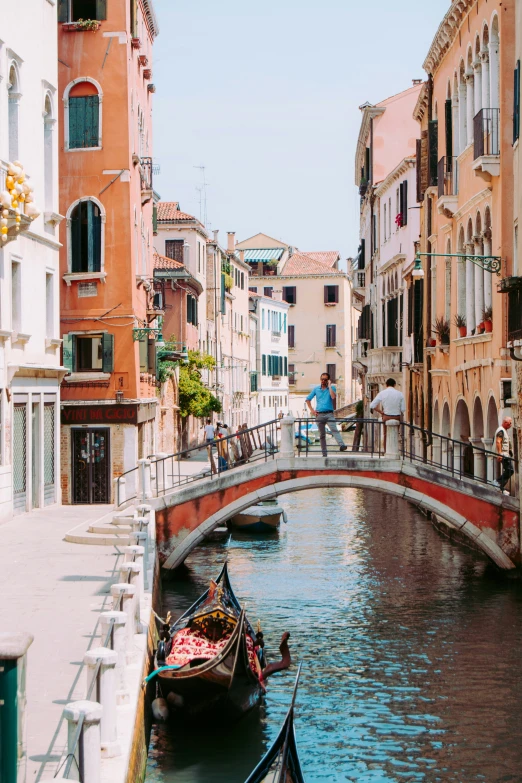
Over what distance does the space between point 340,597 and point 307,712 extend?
19.5 feet

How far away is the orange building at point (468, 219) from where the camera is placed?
19.1 meters

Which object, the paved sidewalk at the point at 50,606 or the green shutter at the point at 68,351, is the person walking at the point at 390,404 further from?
the green shutter at the point at 68,351

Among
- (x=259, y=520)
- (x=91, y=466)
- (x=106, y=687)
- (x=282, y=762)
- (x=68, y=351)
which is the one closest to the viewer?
(x=106, y=687)

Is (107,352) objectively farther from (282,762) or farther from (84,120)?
(282,762)

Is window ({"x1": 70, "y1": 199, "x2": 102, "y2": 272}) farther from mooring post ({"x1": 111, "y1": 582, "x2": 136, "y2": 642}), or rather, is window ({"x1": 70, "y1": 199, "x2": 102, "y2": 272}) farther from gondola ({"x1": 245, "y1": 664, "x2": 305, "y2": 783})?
gondola ({"x1": 245, "y1": 664, "x2": 305, "y2": 783})

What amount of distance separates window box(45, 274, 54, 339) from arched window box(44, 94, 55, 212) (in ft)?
4.39

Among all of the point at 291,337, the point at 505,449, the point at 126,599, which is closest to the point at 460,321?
the point at 505,449

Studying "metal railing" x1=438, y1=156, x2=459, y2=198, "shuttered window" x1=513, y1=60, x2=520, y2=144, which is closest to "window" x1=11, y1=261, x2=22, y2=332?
"shuttered window" x1=513, y1=60, x2=520, y2=144

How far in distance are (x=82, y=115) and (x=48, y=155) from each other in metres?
4.04

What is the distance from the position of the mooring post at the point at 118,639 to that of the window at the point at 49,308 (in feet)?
44.7

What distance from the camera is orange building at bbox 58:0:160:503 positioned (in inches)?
986

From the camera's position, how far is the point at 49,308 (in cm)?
2169

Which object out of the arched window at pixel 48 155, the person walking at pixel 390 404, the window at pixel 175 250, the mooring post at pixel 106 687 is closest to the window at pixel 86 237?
the arched window at pixel 48 155

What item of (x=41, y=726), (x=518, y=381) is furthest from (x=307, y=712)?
(x=518, y=381)
